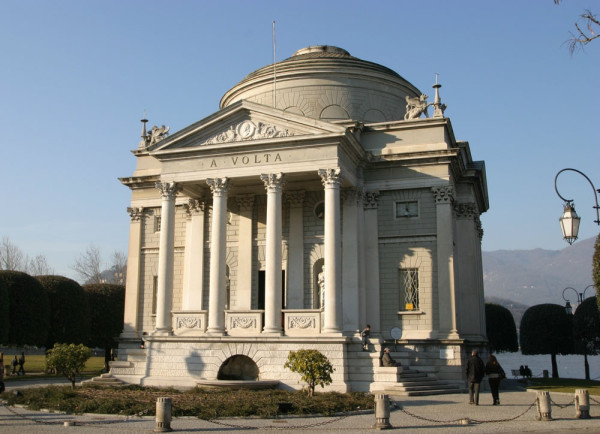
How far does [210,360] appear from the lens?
2716 cm

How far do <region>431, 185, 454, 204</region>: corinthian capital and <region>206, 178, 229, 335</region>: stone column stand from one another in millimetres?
9713

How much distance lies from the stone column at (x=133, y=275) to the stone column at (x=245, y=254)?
20.0ft

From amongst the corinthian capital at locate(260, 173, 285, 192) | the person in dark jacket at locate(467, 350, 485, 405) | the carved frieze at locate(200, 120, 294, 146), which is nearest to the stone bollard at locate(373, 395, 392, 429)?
the person in dark jacket at locate(467, 350, 485, 405)

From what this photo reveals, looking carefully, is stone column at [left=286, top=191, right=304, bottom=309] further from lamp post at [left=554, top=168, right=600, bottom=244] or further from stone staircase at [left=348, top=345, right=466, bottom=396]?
lamp post at [left=554, top=168, right=600, bottom=244]

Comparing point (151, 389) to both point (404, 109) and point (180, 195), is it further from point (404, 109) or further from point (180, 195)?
point (404, 109)

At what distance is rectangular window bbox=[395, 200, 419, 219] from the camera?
3070 cm

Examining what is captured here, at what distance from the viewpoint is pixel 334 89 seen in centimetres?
3559

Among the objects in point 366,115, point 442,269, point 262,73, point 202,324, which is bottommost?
point 202,324

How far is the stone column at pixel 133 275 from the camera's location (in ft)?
113

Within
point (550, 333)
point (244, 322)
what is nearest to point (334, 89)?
point (244, 322)

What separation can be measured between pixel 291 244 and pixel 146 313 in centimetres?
917

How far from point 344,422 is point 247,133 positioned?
51.2 ft

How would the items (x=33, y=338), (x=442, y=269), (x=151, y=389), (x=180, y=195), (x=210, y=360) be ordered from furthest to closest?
Result: (x=33, y=338) < (x=180, y=195) < (x=442, y=269) < (x=210, y=360) < (x=151, y=389)

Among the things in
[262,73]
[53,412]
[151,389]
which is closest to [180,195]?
[262,73]
